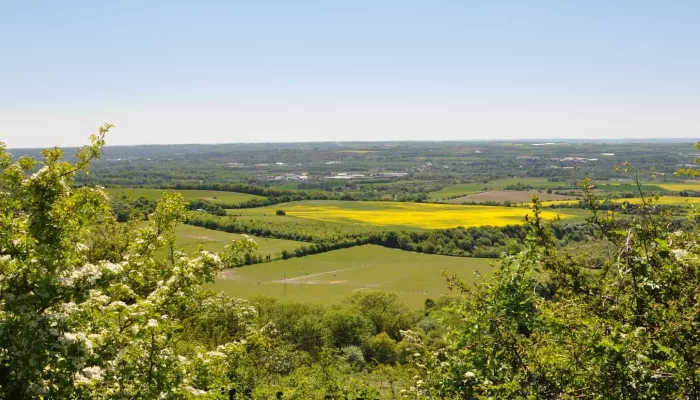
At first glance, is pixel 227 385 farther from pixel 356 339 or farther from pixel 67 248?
pixel 356 339

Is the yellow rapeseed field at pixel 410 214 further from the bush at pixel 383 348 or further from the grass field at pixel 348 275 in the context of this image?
the bush at pixel 383 348

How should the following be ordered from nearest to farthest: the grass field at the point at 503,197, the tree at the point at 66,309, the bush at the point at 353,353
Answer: the tree at the point at 66,309
the bush at the point at 353,353
the grass field at the point at 503,197

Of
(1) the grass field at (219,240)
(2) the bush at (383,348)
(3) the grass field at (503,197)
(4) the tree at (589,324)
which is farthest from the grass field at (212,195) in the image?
(4) the tree at (589,324)

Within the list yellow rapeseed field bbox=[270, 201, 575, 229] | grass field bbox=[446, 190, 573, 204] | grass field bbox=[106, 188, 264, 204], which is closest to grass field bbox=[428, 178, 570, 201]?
grass field bbox=[446, 190, 573, 204]

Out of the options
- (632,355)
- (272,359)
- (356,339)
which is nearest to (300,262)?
(356,339)

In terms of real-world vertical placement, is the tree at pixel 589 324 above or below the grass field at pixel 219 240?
above

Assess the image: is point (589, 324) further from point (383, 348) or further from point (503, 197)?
point (503, 197)
